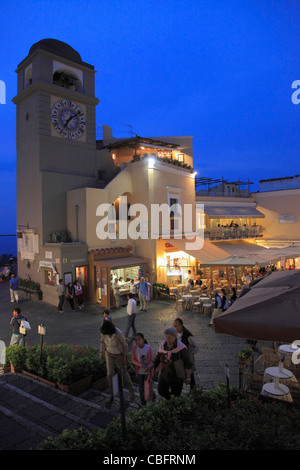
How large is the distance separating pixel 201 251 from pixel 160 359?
44.7 ft

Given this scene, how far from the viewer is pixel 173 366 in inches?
192

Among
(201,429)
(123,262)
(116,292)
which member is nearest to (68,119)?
(123,262)

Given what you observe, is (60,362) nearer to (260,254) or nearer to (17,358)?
(17,358)

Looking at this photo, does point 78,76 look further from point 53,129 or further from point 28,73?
point 53,129

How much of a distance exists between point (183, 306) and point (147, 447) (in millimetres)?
11005

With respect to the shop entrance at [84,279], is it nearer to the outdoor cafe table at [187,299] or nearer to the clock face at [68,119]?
the outdoor cafe table at [187,299]

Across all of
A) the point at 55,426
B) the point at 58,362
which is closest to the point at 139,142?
the point at 58,362

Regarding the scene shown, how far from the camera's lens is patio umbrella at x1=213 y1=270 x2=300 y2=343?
3.80 metres

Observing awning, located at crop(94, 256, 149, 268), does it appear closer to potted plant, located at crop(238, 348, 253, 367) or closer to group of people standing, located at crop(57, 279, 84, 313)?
group of people standing, located at crop(57, 279, 84, 313)

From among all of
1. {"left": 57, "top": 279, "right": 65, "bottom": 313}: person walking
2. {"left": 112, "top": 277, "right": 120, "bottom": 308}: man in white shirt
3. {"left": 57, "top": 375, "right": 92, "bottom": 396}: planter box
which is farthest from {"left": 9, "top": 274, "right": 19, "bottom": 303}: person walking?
{"left": 57, "top": 375, "right": 92, "bottom": 396}: planter box

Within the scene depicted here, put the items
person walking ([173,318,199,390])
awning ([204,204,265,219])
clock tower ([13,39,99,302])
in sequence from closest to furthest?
person walking ([173,318,199,390])
clock tower ([13,39,99,302])
awning ([204,204,265,219])

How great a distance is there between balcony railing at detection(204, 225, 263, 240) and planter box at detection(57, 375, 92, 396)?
17492 millimetres

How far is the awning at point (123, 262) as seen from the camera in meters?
15.1

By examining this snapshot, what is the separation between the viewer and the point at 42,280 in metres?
16.3
